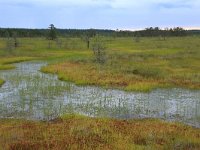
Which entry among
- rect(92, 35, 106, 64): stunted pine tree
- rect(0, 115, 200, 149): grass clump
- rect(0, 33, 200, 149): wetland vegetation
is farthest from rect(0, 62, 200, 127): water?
rect(92, 35, 106, 64): stunted pine tree

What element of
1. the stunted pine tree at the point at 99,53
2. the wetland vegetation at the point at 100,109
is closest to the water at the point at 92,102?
the wetland vegetation at the point at 100,109

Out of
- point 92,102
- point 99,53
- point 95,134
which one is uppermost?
point 99,53

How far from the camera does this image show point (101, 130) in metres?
19.9

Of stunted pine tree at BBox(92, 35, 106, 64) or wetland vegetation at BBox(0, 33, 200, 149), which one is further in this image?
stunted pine tree at BBox(92, 35, 106, 64)

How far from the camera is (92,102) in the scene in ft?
101

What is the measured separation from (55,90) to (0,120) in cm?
1225

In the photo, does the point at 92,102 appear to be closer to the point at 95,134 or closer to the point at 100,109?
the point at 100,109

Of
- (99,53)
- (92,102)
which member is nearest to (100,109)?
(92,102)

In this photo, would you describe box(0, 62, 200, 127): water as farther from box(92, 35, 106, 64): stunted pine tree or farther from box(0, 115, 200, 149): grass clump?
box(92, 35, 106, 64): stunted pine tree

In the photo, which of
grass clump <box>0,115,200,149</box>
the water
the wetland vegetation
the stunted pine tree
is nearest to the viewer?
grass clump <box>0,115,200,149</box>

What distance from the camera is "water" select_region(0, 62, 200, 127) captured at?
86.2 ft

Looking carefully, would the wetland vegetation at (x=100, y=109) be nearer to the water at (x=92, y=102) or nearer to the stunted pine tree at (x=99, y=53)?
the water at (x=92, y=102)

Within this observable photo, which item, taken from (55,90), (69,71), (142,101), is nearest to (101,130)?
(142,101)

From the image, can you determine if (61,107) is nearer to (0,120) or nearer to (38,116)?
(38,116)
